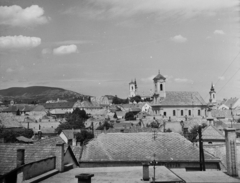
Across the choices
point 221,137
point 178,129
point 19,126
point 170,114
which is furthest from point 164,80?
point 221,137

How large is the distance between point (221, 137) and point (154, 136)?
45.2 feet

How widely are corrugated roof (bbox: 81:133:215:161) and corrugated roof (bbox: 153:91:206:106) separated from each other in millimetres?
71547

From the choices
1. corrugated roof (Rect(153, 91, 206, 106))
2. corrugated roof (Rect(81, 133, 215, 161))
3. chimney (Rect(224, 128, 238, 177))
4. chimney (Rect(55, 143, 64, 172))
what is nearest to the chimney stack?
chimney (Rect(55, 143, 64, 172))

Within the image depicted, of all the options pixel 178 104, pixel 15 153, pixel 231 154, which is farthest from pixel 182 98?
pixel 15 153

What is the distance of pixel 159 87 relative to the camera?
10131cm

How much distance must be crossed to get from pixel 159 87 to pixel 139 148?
7956 cm

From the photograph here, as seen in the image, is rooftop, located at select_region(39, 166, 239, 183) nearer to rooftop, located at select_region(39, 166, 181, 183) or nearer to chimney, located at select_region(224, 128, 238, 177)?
rooftop, located at select_region(39, 166, 181, 183)

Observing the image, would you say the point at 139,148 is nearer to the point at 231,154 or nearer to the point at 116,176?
the point at 231,154

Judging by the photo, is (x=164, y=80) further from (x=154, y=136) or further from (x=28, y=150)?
(x=28, y=150)

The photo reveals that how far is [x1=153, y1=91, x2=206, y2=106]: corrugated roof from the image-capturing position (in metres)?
96.1

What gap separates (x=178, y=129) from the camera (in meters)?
58.7

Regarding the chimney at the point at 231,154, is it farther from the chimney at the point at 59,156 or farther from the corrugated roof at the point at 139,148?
the chimney at the point at 59,156

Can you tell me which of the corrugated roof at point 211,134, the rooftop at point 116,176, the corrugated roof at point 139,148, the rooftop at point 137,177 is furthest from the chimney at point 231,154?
the corrugated roof at point 211,134

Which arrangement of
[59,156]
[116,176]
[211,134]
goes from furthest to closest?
[211,134]
[59,156]
[116,176]
